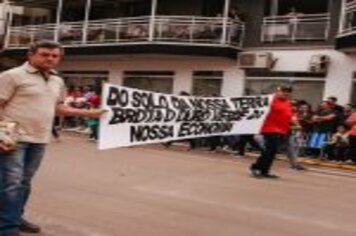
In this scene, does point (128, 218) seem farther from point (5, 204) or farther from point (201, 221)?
point (5, 204)

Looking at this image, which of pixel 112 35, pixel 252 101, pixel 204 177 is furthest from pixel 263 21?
pixel 204 177

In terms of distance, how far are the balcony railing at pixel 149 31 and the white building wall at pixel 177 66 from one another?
864mm

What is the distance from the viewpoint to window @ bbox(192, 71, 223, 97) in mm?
28172

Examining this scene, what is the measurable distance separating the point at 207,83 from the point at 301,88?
14.2ft

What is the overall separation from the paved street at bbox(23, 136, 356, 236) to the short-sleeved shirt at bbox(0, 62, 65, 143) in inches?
53.7

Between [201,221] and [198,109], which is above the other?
[198,109]

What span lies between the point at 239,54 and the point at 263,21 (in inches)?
54.2

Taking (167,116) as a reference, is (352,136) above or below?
below

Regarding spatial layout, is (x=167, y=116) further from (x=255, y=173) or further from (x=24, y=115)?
(x=24, y=115)

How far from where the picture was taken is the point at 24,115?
270 inches

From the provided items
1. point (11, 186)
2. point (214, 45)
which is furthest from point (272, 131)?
point (214, 45)

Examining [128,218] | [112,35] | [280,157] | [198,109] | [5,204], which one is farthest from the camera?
[112,35]

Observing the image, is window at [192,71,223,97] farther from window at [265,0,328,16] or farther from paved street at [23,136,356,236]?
paved street at [23,136,356,236]

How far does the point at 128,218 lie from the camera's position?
29.9 ft
